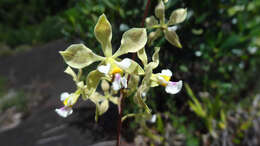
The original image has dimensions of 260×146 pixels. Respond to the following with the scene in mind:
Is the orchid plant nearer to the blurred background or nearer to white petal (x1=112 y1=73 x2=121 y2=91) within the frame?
white petal (x1=112 y1=73 x2=121 y2=91)

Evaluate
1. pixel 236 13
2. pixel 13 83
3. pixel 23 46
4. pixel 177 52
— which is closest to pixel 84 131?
pixel 177 52

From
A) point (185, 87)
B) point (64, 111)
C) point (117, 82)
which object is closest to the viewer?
point (117, 82)

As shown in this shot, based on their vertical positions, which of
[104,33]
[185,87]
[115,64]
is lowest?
[185,87]

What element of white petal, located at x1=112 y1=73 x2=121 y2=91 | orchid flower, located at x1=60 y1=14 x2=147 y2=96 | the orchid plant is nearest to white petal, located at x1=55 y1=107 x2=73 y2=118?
the orchid plant

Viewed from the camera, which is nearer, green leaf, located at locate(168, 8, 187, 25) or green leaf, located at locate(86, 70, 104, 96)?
green leaf, located at locate(86, 70, 104, 96)

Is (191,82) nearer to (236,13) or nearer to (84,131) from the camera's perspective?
(236,13)

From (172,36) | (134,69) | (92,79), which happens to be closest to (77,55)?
(92,79)

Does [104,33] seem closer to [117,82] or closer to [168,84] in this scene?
[117,82]
